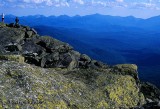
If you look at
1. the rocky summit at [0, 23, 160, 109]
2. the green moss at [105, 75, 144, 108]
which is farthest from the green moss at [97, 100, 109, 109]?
the green moss at [105, 75, 144, 108]

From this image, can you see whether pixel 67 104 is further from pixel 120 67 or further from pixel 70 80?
pixel 120 67

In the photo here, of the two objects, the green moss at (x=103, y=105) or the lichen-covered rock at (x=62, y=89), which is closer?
the lichen-covered rock at (x=62, y=89)

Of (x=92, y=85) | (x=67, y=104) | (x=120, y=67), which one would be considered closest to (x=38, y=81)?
(x=67, y=104)

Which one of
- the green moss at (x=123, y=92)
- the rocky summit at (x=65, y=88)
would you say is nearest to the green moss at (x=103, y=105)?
the rocky summit at (x=65, y=88)

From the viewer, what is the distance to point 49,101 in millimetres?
15547

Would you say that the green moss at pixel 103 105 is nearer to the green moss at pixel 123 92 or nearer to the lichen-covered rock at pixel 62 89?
the lichen-covered rock at pixel 62 89

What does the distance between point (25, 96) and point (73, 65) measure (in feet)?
70.9

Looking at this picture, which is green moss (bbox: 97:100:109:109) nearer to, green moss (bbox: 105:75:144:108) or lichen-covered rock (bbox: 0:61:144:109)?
lichen-covered rock (bbox: 0:61:144:109)

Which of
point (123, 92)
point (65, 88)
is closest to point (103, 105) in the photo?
point (65, 88)

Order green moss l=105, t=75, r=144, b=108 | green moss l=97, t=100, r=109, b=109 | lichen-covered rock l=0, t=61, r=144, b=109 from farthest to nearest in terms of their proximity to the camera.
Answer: green moss l=105, t=75, r=144, b=108 < green moss l=97, t=100, r=109, b=109 < lichen-covered rock l=0, t=61, r=144, b=109

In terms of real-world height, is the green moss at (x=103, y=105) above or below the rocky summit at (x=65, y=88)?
below

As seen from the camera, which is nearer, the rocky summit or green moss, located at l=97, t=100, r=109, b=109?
the rocky summit

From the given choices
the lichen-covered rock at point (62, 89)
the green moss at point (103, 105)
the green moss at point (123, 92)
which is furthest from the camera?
the green moss at point (123, 92)

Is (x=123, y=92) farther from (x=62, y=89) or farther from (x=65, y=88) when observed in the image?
(x=62, y=89)
